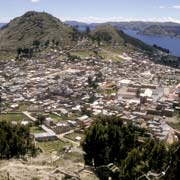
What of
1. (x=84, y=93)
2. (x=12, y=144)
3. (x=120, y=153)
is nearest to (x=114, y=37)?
(x=84, y=93)

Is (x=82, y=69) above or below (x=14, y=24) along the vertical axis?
below

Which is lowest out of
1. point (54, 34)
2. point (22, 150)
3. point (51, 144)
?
point (51, 144)

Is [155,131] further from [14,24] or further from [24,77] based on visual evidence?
[14,24]

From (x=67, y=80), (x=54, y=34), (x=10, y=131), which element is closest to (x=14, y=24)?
A: (x=54, y=34)

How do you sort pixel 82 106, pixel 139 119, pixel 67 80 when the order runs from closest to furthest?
pixel 139 119 → pixel 82 106 → pixel 67 80

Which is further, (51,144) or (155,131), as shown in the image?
(155,131)

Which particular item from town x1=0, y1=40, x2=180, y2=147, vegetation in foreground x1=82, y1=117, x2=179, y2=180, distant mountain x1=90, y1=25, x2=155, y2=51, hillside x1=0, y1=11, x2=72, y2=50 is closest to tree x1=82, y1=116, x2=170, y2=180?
vegetation in foreground x1=82, y1=117, x2=179, y2=180

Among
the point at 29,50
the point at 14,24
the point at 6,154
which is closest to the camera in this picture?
the point at 6,154
